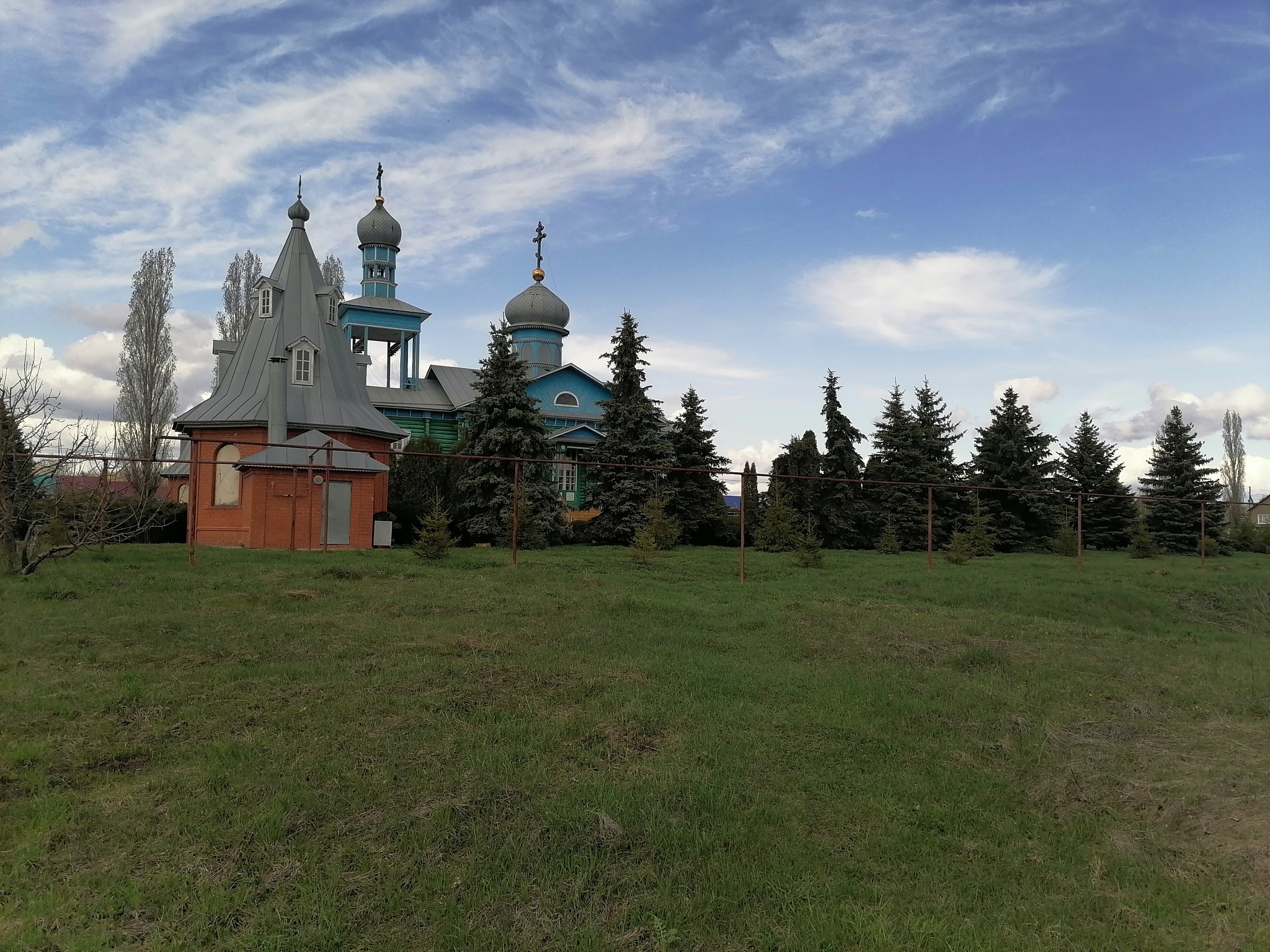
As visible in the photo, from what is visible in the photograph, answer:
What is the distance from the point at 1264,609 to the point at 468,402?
1175 inches

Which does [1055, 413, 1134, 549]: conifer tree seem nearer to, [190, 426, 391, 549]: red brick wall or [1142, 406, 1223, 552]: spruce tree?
[1142, 406, 1223, 552]: spruce tree

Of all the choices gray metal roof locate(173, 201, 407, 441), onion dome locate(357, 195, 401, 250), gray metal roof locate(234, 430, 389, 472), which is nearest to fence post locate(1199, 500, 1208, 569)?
gray metal roof locate(234, 430, 389, 472)

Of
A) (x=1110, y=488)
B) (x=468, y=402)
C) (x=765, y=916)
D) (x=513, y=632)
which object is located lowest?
(x=765, y=916)

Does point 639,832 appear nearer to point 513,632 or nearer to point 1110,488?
point 513,632

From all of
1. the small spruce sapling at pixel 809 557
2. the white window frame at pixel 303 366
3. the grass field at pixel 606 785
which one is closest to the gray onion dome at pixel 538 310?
the white window frame at pixel 303 366

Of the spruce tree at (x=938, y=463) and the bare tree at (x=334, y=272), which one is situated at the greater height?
the bare tree at (x=334, y=272)

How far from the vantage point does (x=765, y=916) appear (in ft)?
15.1

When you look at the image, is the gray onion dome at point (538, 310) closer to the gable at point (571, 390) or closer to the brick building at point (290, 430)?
the gable at point (571, 390)

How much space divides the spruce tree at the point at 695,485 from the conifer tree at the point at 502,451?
453 cm

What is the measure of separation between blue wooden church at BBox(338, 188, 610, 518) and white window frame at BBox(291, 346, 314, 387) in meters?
12.1

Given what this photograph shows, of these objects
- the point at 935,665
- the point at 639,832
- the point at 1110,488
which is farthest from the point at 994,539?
the point at 639,832

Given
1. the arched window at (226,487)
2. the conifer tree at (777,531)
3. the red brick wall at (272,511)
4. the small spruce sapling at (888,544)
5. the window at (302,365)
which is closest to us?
the red brick wall at (272,511)

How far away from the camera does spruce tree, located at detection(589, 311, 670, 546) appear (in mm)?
29141

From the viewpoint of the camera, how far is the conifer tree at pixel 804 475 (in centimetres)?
3088
